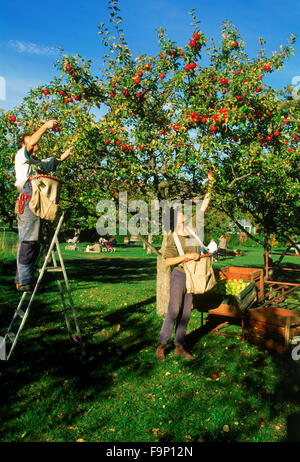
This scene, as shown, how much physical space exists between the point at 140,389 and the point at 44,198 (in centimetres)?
307

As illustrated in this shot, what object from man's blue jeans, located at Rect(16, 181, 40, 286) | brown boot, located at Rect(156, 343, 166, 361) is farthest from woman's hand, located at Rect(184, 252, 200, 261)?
man's blue jeans, located at Rect(16, 181, 40, 286)

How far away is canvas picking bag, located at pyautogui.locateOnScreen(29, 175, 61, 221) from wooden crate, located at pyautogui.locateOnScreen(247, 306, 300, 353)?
4333mm

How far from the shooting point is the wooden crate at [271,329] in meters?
5.77

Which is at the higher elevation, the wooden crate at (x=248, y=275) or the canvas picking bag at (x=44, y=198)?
the canvas picking bag at (x=44, y=198)

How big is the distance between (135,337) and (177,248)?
7.79 feet

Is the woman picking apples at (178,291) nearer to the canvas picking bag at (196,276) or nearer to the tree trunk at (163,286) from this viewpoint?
the canvas picking bag at (196,276)

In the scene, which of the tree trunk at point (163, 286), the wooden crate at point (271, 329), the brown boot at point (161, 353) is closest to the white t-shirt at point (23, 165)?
the brown boot at point (161, 353)

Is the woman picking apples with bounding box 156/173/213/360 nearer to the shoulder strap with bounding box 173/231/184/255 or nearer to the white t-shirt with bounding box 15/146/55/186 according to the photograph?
the shoulder strap with bounding box 173/231/184/255

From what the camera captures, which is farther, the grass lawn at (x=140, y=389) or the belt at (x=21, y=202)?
the belt at (x=21, y=202)

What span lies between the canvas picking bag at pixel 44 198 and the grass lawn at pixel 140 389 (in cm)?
241

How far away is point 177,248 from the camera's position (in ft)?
17.3

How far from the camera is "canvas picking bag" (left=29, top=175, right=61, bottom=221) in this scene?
4527 mm

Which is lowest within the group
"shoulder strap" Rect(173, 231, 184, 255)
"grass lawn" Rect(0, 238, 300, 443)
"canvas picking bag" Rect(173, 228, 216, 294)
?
"grass lawn" Rect(0, 238, 300, 443)

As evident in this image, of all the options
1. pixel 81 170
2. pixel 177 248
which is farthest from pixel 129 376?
pixel 81 170
